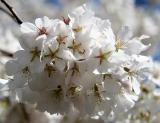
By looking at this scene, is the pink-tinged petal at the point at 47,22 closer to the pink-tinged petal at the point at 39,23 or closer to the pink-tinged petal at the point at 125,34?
the pink-tinged petal at the point at 39,23

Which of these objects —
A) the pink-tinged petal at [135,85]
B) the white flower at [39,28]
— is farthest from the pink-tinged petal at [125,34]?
the white flower at [39,28]

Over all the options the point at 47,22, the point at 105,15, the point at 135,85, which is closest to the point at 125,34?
the point at 135,85

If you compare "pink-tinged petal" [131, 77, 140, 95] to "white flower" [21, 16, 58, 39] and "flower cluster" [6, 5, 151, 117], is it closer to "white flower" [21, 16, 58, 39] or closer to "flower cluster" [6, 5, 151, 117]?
"flower cluster" [6, 5, 151, 117]

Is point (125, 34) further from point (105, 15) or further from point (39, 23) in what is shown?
point (105, 15)

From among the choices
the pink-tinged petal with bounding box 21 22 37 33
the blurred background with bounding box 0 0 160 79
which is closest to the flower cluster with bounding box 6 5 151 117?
the pink-tinged petal with bounding box 21 22 37 33

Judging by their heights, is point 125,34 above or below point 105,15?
below

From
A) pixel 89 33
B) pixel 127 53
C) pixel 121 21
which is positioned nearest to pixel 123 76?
pixel 127 53
